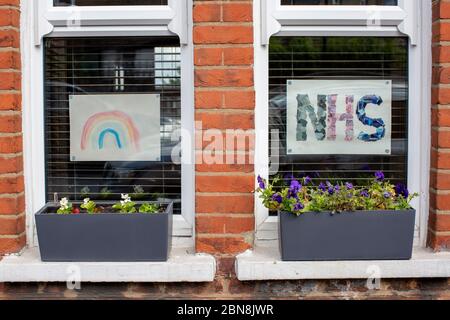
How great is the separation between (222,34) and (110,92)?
66 centimetres

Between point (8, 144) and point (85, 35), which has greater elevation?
point (85, 35)

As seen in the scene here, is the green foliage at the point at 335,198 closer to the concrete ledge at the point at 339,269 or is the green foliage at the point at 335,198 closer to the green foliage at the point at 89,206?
the concrete ledge at the point at 339,269

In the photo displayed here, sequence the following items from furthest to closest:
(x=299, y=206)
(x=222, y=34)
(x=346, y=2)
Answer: (x=346, y=2)
(x=222, y=34)
(x=299, y=206)

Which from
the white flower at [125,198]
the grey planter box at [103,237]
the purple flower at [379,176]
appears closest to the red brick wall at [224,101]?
the grey planter box at [103,237]

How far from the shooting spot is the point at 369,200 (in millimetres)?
2939

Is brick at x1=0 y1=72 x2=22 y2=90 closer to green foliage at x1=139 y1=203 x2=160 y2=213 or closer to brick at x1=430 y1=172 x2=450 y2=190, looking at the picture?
green foliage at x1=139 y1=203 x2=160 y2=213

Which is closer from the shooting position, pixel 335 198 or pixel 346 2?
pixel 335 198

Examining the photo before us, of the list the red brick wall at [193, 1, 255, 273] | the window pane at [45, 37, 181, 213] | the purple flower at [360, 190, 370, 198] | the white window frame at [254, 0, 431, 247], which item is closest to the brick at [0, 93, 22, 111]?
the window pane at [45, 37, 181, 213]

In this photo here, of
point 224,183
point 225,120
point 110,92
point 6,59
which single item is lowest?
point 224,183

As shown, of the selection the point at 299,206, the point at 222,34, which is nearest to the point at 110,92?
the point at 222,34

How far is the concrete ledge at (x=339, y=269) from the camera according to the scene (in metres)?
2.92

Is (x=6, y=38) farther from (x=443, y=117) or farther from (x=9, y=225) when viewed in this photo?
(x=443, y=117)

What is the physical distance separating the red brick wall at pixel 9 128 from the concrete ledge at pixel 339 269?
3.60 feet

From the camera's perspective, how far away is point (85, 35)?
10.4ft
